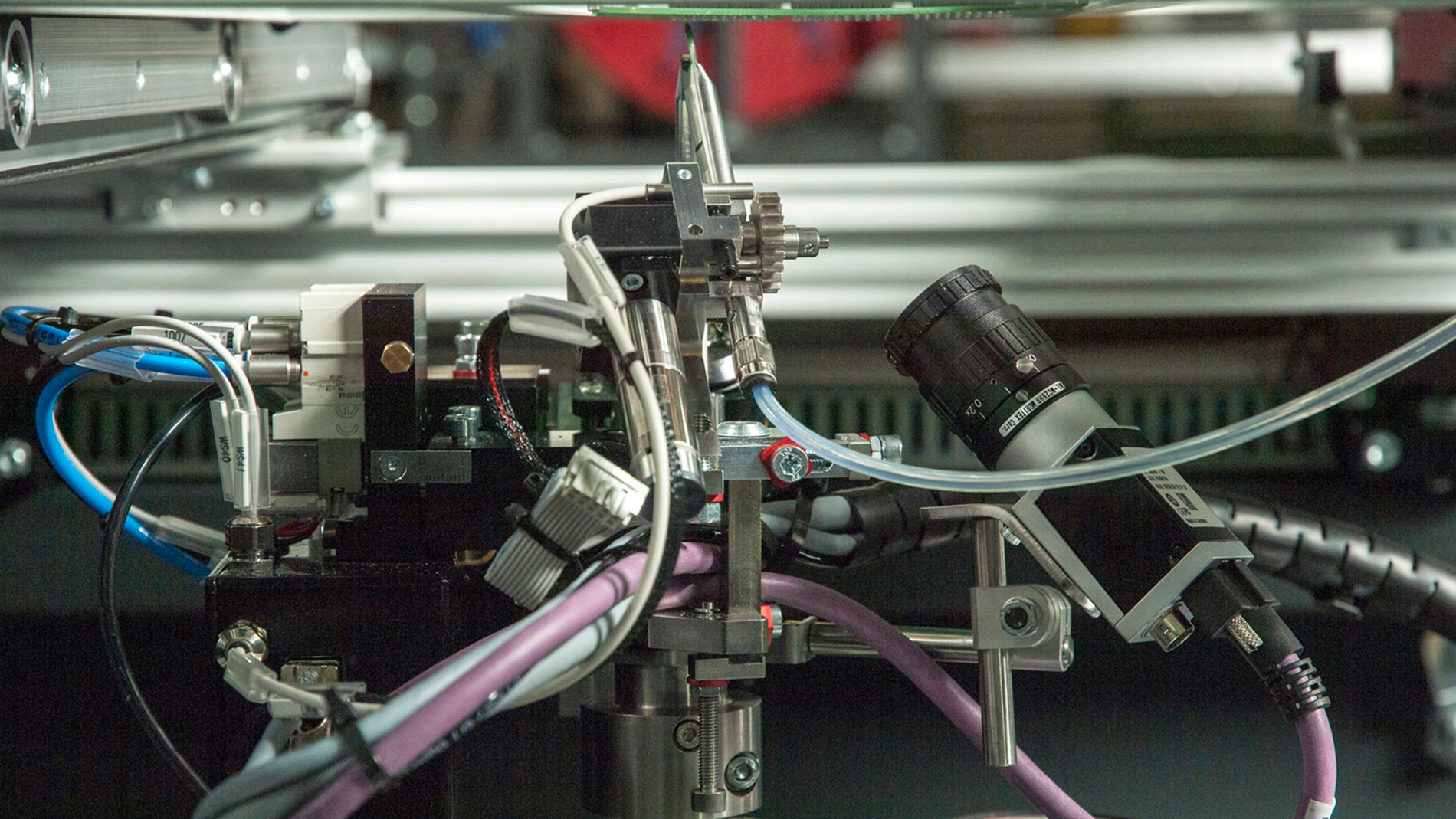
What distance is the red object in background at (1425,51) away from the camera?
125 centimetres

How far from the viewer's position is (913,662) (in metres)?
0.67

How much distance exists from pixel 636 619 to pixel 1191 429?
99 cm

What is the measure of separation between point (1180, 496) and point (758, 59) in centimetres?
356

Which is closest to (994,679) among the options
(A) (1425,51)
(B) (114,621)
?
(B) (114,621)

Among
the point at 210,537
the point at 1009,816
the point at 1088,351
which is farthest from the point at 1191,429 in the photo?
the point at 210,537

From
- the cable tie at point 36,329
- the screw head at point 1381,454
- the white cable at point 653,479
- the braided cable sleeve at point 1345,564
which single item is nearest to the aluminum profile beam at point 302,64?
the cable tie at point 36,329

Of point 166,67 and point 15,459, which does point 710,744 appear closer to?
point 166,67

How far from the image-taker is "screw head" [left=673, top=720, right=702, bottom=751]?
0.66 meters

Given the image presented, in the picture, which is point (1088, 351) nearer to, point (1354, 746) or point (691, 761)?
point (1354, 746)

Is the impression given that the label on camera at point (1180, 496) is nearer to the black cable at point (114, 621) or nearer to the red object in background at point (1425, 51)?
the black cable at point (114, 621)

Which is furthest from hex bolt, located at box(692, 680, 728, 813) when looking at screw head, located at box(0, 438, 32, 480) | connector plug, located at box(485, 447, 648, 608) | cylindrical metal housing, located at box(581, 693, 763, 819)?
screw head, located at box(0, 438, 32, 480)

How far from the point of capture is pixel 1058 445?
647mm

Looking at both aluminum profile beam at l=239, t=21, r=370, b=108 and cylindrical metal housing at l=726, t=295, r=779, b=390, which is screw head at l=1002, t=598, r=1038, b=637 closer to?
cylindrical metal housing at l=726, t=295, r=779, b=390

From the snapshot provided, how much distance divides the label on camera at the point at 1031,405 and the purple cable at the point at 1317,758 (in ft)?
0.58
